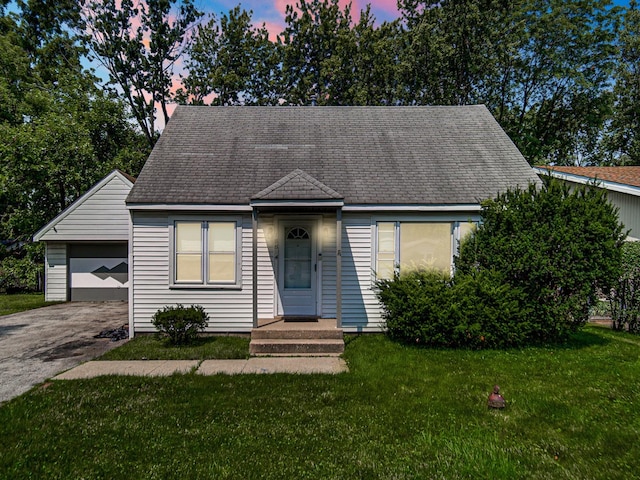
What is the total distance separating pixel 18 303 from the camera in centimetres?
1342

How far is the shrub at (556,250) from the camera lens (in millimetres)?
6918

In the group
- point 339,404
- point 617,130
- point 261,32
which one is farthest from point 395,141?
point 617,130

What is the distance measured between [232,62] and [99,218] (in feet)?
52.0

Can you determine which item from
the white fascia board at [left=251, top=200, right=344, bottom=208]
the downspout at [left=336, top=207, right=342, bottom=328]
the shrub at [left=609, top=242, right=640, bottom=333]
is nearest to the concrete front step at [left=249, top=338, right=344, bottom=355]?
the downspout at [left=336, top=207, right=342, bottom=328]

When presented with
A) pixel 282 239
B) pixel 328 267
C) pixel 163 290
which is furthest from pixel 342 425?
pixel 163 290

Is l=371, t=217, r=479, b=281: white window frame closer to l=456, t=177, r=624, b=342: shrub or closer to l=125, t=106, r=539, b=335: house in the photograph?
l=125, t=106, r=539, b=335: house

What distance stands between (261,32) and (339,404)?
26.0 metres

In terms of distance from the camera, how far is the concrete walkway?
5934 millimetres

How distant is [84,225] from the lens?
1335 centimetres

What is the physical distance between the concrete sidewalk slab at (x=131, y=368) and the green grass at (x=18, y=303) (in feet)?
26.4

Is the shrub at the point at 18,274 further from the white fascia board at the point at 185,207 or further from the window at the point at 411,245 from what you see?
the window at the point at 411,245

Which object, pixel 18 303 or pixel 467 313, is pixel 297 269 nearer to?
pixel 467 313

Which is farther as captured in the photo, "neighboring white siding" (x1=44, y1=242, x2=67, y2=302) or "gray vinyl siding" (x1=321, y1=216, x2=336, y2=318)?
"neighboring white siding" (x1=44, y1=242, x2=67, y2=302)

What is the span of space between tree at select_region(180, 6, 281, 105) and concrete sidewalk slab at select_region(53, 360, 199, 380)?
21367mm
